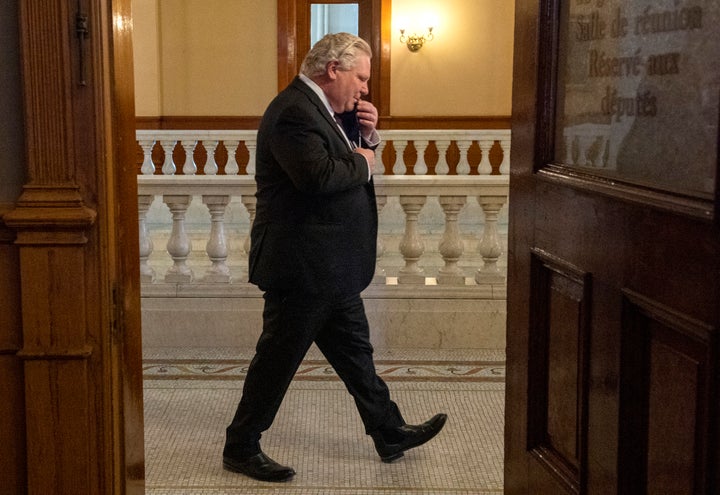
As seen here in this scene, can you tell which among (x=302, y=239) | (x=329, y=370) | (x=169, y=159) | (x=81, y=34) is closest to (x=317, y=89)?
(x=302, y=239)

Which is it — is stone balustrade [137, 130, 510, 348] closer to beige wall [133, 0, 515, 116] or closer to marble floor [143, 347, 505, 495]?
marble floor [143, 347, 505, 495]

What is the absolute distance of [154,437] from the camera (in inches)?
153

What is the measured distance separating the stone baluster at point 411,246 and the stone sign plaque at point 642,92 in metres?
3.38

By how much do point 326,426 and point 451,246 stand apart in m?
1.69

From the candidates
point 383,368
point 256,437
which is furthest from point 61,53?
point 383,368

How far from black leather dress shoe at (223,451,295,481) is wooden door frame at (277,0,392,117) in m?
8.63

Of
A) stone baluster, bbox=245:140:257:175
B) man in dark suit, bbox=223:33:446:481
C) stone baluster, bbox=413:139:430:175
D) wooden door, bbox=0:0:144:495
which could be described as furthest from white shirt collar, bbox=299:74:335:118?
stone baluster, bbox=413:139:430:175

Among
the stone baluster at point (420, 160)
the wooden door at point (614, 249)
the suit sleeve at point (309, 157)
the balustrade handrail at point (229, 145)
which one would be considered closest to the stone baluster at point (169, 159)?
the balustrade handrail at point (229, 145)

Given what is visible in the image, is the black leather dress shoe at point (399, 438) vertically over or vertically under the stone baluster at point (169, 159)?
under

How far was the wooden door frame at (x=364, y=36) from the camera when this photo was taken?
1159 centimetres

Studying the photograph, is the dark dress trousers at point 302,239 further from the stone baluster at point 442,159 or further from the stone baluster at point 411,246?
the stone baluster at point 442,159

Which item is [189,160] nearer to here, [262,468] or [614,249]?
[262,468]

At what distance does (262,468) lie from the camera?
342 cm

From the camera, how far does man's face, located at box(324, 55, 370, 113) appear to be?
323cm
